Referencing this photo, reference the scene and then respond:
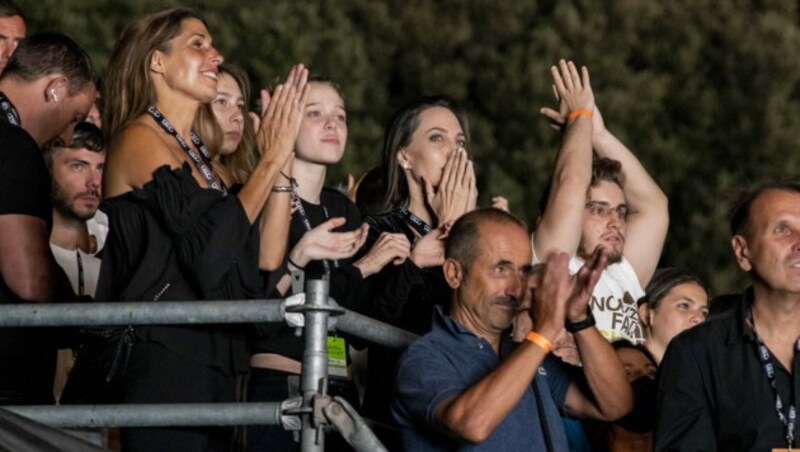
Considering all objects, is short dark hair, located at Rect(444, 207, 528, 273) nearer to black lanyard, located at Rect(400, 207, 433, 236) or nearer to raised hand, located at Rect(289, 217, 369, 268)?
raised hand, located at Rect(289, 217, 369, 268)

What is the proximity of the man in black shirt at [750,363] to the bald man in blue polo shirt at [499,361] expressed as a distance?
21cm

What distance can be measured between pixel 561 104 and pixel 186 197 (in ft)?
7.20

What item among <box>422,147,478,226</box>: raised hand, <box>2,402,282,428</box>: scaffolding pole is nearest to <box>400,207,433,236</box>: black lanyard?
<box>422,147,478,226</box>: raised hand

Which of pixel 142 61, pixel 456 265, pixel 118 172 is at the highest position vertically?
pixel 142 61

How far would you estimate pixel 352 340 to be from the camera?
308 inches

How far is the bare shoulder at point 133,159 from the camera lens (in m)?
7.25

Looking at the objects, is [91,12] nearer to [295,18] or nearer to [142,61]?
[295,18]

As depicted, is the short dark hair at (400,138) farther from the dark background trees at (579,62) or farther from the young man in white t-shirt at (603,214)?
the dark background trees at (579,62)

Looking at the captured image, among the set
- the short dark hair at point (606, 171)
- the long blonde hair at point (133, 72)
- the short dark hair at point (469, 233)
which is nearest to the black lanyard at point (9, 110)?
the long blonde hair at point (133, 72)

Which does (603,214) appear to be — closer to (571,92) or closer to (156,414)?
(571,92)

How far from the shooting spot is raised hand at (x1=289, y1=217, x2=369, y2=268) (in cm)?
757

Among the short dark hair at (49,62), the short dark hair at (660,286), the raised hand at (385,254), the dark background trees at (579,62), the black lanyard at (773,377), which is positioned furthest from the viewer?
the dark background trees at (579,62)

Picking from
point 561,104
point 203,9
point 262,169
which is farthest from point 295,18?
point 262,169

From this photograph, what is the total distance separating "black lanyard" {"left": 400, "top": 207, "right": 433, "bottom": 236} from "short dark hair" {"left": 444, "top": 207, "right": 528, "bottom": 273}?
1.37 meters
